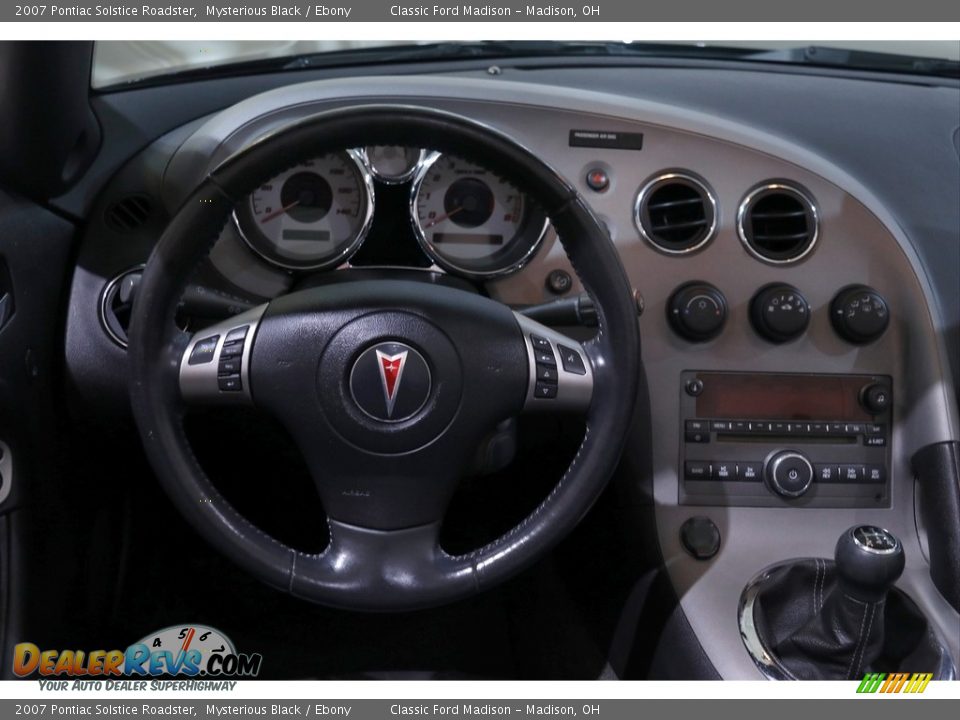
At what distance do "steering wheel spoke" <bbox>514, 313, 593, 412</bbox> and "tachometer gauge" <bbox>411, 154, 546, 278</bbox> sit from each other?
28 centimetres

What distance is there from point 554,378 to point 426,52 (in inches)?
32.4

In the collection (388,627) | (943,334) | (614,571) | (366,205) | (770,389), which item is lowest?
(388,627)

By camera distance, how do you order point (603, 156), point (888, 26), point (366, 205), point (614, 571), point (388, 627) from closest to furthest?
point (888, 26) → point (366, 205) → point (603, 156) → point (614, 571) → point (388, 627)

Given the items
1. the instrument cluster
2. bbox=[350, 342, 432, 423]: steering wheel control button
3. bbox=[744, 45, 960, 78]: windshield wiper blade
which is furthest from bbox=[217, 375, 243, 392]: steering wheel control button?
bbox=[744, 45, 960, 78]: windshield wiper blade

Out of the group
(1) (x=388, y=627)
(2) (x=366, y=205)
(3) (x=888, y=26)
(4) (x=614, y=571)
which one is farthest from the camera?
(1) (x=388, y=627)

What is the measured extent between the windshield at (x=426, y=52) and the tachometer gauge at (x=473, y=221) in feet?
1.23

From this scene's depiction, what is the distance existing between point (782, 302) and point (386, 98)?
0.73 metres

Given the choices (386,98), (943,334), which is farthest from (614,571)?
(386,98)

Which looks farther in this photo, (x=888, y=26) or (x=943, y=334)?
(x=943, y=334)

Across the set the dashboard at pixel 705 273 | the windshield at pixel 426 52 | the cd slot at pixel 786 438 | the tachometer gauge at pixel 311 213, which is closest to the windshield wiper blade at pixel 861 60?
the windshield at pixel 426 52

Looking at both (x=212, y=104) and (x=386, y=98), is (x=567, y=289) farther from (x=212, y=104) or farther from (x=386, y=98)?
(x=212, y=104)

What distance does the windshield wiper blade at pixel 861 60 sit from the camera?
172cm

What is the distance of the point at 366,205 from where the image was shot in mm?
1326

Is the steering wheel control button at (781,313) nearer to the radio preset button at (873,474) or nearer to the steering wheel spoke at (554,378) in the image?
the radio preset button at (873,474)
